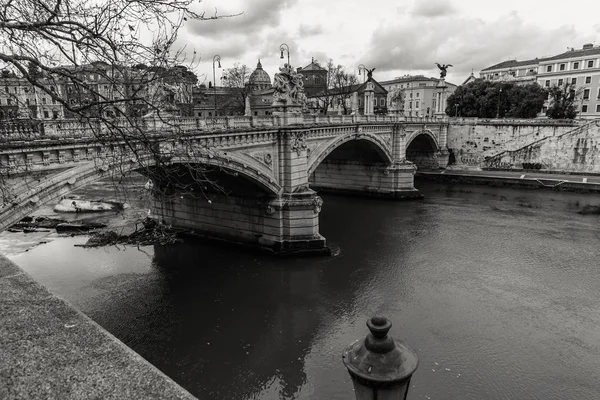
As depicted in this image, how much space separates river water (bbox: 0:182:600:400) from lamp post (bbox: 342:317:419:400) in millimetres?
7957

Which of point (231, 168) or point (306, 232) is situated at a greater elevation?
point (231, 168)

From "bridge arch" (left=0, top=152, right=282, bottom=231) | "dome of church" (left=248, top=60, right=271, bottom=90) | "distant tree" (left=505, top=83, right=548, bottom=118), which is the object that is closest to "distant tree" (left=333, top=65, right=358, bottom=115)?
"dome of church" (left=248, top=60, right=271, bottom=90)

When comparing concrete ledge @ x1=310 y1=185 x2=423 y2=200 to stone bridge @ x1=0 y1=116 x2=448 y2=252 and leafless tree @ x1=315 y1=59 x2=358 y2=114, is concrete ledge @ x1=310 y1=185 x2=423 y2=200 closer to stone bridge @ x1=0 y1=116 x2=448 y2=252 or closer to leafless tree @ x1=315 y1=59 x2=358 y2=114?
stone bridge @ x1=0 y1=116 x2=448 y2=252

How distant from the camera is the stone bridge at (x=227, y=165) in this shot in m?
9.74

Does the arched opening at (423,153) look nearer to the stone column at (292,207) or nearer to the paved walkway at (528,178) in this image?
the paved walkway at (528,178)

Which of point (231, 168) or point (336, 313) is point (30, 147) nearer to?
point (231, 168)

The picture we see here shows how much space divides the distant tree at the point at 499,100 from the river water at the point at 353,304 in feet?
95.8

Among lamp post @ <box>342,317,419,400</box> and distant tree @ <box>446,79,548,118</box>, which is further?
distant tree @ <box>446,79,548,118</box>

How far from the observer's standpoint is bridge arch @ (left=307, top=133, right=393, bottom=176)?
70.9 ft

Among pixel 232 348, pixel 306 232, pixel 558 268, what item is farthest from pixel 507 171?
pixel 232 348

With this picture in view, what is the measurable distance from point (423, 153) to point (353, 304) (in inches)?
1191

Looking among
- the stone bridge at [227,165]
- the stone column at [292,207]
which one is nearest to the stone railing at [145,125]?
the stone bridge at [227,165]

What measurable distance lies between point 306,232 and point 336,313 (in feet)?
18.0

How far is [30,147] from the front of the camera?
9.67 meters
